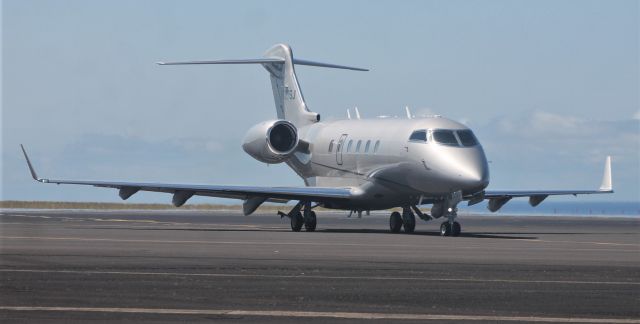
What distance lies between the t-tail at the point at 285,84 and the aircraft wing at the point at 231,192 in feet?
25.3

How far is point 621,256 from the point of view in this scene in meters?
23.6

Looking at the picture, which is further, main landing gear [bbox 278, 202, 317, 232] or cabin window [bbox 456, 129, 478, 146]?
main landing gear [bbox 278, 202, 317, 232]

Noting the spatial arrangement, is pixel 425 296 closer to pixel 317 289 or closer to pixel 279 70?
pixel 317 289

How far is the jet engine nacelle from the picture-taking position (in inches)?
1590

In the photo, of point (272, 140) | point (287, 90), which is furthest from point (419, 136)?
point (287, 90)

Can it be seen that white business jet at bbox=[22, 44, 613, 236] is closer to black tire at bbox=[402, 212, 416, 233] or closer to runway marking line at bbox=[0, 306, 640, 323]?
black tire at bbox=[402, 212, 416, 233]

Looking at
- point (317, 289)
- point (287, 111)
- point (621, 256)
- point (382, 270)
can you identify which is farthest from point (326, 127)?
point (317, 289)

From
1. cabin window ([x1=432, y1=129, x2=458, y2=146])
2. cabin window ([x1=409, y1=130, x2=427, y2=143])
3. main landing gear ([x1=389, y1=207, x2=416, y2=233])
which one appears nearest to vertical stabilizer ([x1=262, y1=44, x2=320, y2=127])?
main landing gear ([x1=389, y1=207, x2=416, y2=233])

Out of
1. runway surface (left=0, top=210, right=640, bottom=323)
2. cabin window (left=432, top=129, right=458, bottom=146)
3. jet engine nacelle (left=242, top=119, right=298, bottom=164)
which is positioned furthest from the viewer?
jet engine nacelle (left=242, top=119, right=298, bottom=164)

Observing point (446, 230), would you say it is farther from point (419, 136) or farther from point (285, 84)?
point (285, 84)

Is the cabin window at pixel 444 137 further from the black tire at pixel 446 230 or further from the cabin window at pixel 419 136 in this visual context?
the black tire at pixel 446 230

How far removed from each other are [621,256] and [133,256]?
904cm

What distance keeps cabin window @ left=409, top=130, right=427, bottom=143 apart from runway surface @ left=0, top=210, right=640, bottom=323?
8590 mm

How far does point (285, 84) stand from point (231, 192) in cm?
1046
